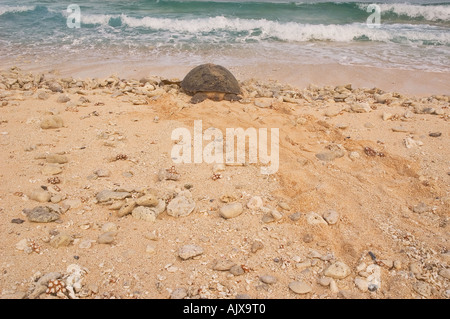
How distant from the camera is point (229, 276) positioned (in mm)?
2434

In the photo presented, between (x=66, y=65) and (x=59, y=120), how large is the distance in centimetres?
442

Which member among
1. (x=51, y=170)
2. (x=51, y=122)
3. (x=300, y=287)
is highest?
(x=51, y=122)

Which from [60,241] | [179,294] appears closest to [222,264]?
[179,294]

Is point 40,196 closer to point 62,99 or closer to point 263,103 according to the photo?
point 62,99

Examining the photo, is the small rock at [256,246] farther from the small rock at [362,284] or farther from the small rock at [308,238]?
the small rock at [362,284]

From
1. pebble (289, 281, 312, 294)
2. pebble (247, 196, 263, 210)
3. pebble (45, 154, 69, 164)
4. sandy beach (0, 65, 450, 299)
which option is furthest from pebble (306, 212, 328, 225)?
pebble (45, 154, 69, 164)

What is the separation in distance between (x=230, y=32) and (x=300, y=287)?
11.5 metres

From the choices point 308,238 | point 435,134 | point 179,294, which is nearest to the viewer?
point 179,294

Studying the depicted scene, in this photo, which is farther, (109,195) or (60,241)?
(109,195)

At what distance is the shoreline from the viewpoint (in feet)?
24.1

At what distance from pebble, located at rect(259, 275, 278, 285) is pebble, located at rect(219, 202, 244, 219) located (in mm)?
765

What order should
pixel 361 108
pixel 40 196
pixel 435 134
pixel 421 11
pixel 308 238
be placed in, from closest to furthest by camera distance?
pixel 308 238 → pixel 40 196 → pixel 435 134 → pixel 361 108 → pixel 421 11

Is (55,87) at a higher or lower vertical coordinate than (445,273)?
higher

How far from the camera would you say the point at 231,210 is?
10.1 feet
